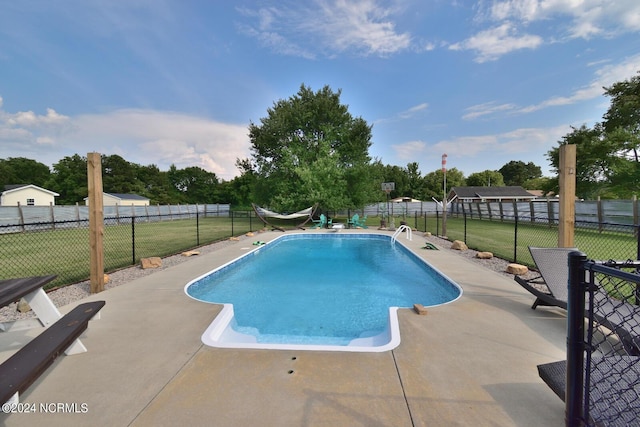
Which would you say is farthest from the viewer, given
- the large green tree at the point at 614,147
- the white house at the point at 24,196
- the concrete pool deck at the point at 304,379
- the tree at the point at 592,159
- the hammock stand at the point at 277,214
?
the white house at the point at 24,196

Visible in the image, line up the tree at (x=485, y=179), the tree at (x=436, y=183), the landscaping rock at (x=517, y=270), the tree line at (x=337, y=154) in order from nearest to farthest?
the landscaping rock at (x=517, y=270)
the tree line at (x=337, y=154)
the tree at (x=436, y=183)
the tree at (x=485, y=179)

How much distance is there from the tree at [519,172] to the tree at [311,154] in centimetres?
5473

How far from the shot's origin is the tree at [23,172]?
1442 inches

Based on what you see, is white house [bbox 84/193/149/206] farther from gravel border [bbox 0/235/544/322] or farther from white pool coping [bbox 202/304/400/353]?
white pool coping [bbox 202/304/400/353]

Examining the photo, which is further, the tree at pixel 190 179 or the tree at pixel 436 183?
the tree at pixel 190 179

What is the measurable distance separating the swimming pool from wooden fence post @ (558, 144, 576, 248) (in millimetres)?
1614

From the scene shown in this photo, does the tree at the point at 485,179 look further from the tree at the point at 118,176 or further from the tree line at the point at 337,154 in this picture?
the tree at the point at 118,176

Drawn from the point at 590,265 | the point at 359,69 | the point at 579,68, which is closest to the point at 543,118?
the point at 579,68

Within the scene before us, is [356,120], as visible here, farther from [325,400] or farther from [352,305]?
[325,400]

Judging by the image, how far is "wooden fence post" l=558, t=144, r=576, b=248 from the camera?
3.71 metres

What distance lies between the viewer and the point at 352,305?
187 inches

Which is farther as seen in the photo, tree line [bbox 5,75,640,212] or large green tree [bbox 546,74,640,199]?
large green tree [bbox 546,74,640,199]

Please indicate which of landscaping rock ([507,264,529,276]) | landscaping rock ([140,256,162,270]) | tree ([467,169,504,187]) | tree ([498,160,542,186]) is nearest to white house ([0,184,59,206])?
landscaping rock ([140,256,162,270])

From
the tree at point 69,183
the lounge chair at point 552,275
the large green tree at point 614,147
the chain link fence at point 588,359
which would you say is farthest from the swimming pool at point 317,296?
the tree at point 69,183
